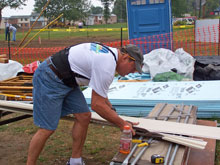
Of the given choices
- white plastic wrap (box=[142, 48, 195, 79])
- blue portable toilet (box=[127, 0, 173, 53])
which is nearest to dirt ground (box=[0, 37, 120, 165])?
white plastic wrap (box=[142, 48, 195, 79])

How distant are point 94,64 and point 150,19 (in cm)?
796

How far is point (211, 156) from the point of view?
12.3 ft

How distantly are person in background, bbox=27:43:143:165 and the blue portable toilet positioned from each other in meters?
7.55

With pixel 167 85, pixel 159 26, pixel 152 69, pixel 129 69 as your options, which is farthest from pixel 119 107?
pixel 159 26

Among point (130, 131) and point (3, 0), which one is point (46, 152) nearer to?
point (130, 131)

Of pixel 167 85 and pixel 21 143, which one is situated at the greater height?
pixel 167 85

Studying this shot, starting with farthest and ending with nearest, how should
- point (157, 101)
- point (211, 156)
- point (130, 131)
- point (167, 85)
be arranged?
point (167, 85), point (157, 101), point (211, 156), point (130, 131)

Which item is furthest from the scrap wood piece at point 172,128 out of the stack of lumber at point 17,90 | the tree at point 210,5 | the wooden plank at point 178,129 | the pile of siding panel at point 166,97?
the tree at point 210,5

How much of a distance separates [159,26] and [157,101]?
5425 mm

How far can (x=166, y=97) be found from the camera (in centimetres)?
569

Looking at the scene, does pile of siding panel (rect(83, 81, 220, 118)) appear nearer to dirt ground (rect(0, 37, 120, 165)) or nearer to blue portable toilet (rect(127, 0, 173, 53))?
dirt ground (rect(0, 37, 120, 165))

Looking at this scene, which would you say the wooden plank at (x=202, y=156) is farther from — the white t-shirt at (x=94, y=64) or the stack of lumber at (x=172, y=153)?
the white t-shirt at (x=94, y=64)

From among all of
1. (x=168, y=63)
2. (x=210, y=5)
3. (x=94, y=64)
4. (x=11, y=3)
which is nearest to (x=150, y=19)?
(x=168, y=63)

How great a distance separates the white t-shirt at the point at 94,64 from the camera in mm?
2842
